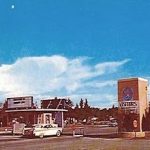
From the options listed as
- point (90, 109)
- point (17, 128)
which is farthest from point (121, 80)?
point (90, 109)

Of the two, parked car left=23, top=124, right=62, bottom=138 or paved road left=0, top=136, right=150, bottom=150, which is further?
parked car left=23, top=124, right=62, bottom=138

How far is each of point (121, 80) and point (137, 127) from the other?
5.36 metres

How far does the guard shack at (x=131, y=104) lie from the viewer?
43.4 meters

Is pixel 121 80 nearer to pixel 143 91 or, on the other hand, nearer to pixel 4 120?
pixel 143 91

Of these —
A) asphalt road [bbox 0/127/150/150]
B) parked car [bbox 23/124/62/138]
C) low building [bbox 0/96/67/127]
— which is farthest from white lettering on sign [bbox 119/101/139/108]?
low building [bbox 0/96/67/127]

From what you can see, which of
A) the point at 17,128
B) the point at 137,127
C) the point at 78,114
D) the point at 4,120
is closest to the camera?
the point at 137,127

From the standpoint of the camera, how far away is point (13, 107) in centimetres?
8794

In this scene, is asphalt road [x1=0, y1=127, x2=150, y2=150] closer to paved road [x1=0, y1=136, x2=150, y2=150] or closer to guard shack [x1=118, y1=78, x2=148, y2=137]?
paved road [x1=0, y1=136, x2=150, y2=150]

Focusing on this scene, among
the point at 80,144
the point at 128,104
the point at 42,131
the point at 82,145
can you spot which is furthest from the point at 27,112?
the point at 82,145

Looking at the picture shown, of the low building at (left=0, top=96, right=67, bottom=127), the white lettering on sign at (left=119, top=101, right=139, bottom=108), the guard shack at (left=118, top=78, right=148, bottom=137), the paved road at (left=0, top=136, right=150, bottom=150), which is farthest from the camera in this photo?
the low building at (left=0, top=96, right=67, bottom=127)

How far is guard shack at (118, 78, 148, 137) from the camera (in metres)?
43.4

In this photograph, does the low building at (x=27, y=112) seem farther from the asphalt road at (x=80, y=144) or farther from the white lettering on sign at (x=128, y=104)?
the asphalt road at (x=80, y=144)

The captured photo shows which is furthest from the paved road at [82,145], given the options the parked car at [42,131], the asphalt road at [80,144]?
the parked car at [42,131]

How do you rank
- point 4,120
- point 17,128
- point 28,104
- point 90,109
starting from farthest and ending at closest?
point 90,109, point 4,120, point 28,104, point 17,128
